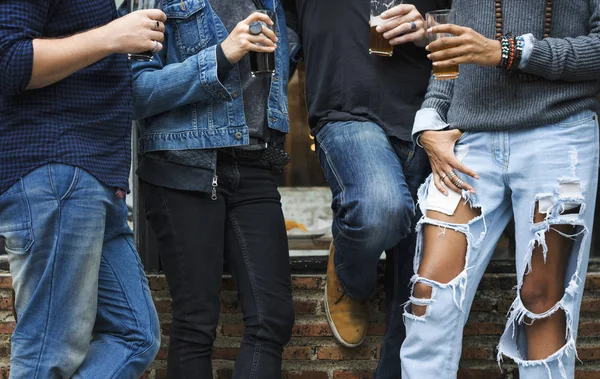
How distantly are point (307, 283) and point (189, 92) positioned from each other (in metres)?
1.21

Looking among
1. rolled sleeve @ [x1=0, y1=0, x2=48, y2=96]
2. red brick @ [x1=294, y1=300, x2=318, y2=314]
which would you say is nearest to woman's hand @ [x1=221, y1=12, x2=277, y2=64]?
rolled sleeve @ [x1=0, y1=0, x2=48, y2=96]

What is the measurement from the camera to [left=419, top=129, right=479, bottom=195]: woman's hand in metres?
2.68

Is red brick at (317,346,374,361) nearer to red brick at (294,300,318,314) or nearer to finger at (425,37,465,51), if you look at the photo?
red brick at (294,300,318,314)

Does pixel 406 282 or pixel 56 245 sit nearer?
pixel 56 245

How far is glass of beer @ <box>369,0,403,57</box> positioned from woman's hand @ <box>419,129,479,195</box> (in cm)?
34

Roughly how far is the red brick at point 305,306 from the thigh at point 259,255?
2.17 ft

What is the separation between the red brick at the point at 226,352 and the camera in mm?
3582

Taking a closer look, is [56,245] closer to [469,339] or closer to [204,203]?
[204,203]

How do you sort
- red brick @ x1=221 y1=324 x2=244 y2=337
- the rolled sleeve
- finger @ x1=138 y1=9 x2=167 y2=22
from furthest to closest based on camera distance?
1. red brick @ x1=221 y1=324 x2=244 y2=337
2. finger @ x1=138 y1=9 x2=167 y2=22
3. the rolled sleeve

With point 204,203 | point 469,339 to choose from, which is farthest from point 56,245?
point 469,339

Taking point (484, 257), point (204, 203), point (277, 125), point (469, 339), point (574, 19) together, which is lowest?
point (469, 339)

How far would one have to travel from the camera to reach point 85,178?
7.30 feet

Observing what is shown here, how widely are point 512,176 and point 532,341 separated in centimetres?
55

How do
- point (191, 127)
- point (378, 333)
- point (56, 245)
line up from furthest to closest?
point (378, 333) → point (191, 127) → point (56, 245)
